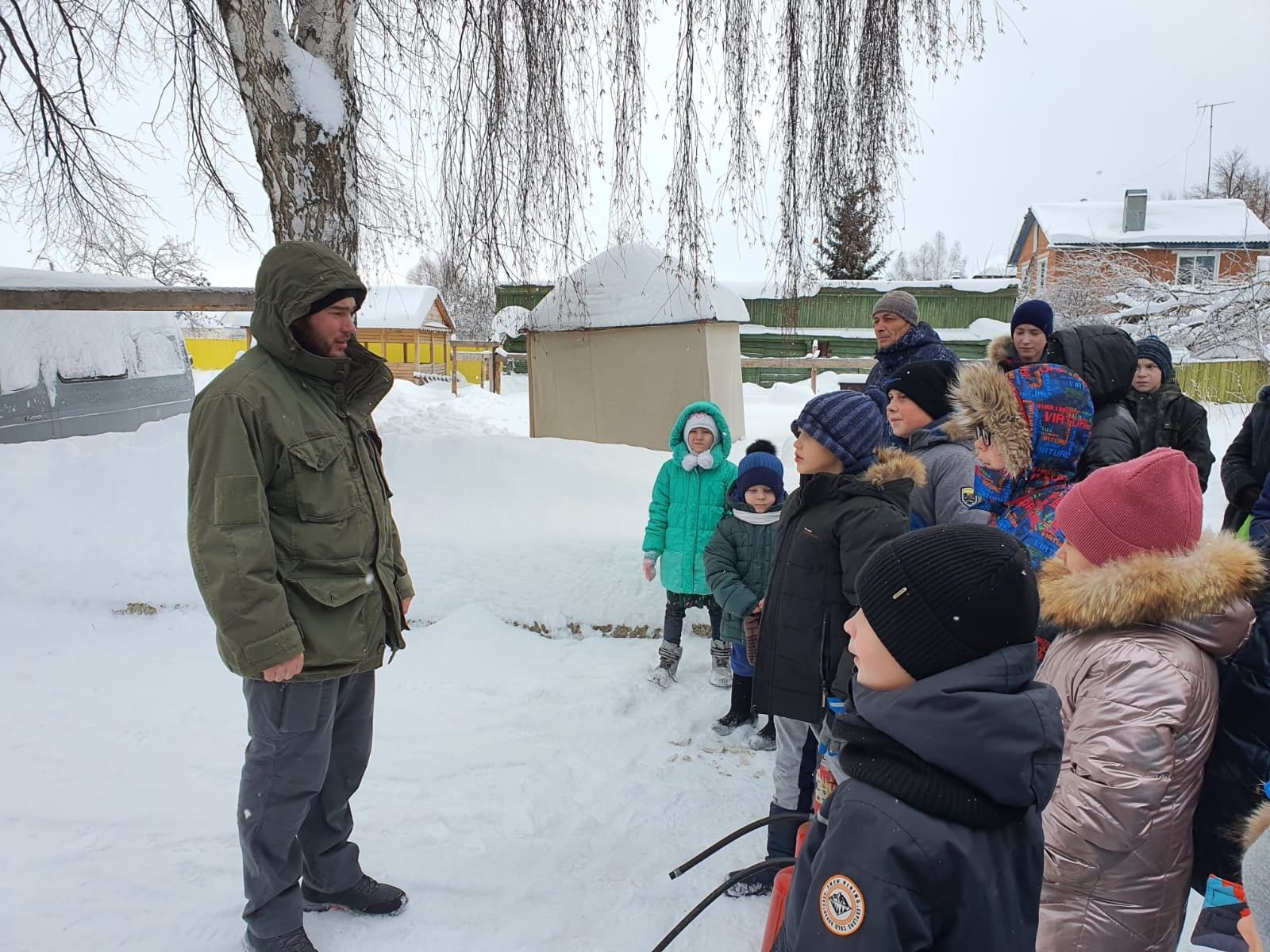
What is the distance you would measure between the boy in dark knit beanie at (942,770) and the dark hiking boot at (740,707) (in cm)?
260

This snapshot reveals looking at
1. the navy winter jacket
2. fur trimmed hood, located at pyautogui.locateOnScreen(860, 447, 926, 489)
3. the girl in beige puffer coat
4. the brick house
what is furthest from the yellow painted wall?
the navy winter jacket

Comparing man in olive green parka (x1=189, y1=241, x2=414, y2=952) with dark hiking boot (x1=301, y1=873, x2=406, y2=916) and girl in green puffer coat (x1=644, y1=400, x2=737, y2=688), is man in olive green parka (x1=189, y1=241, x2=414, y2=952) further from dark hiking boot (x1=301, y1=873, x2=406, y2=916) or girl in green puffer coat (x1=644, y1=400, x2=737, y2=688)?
girl in green puffer coat (x1=644, y1=400, x2=737, y2=688)

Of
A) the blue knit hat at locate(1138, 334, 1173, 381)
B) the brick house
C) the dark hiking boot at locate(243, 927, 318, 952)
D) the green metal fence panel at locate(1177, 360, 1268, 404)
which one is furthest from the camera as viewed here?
the brick house

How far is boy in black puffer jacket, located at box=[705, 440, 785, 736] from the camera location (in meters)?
3.73

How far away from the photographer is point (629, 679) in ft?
14.0

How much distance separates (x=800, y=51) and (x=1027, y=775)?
3.67 meters

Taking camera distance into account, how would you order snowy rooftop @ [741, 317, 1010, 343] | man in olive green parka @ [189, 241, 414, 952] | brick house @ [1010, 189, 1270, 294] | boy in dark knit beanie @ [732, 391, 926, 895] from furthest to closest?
1. brick house @ [1010, 189, 1270, 294]
2. snowy rooftop @ [741, 317, 1010, 343]
3. boy in dark knit beanie @ [732, 391, 926, 895]
4. man in olive green parka @ [189, 241, 414, 952]

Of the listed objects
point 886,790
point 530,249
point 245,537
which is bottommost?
point 886,790

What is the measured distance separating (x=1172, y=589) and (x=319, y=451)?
7.03 feet

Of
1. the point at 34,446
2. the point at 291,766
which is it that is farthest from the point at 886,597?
the point at 34,446

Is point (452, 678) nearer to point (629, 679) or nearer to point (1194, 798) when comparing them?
point (629, 679)

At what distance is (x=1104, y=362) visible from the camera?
11.5 ft

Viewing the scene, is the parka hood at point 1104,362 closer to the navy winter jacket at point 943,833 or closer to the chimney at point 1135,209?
the navy winter jacket at point 943,833

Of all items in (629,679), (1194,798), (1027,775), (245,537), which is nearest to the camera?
(1027,775)
